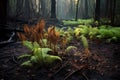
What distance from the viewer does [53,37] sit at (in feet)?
18.4

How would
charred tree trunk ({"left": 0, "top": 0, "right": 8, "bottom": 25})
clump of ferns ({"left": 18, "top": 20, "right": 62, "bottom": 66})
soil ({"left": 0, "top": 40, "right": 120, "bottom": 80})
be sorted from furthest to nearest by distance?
charred tree trunk ({"left": 0, "top": 0, "right": 8, "bottom": 25}) < clump of ferns ({"left": 18, "top": 20, "right": 62, "bottom": 66}) < soil ({"left": 0, "top": 40, "right": 120, "bottom": 80})

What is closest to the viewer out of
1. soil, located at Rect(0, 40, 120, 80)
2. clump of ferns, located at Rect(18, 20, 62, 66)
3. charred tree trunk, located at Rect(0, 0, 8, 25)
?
soil, located at Rect(0, 40, 120, 80)

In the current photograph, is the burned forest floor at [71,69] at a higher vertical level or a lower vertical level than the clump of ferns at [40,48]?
lower

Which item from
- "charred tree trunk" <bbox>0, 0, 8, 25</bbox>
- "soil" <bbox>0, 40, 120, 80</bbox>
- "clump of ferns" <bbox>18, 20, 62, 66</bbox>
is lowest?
"soil" <bbox>0, 40, 120, 80</bbox>

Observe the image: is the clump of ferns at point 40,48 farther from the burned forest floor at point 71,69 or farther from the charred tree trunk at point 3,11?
the charred tree trunk at point 3,11

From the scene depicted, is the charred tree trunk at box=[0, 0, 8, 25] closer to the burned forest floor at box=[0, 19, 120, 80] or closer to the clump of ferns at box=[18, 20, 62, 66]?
the burned forest floor at box=[0, 19, 120, 80]

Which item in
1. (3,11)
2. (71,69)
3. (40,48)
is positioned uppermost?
(3,11)

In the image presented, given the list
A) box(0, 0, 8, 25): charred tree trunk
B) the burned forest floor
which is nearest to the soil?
the burned forest floor

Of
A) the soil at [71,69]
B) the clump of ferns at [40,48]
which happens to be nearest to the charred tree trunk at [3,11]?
the soil at [71,69]

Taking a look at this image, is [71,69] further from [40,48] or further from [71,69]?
[40,48]

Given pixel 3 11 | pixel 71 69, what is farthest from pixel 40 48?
pixel 3 11

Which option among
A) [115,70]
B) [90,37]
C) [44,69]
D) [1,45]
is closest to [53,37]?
[44,69]

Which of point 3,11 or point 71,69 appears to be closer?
point 71,69

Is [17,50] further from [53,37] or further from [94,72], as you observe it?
[94,72]
